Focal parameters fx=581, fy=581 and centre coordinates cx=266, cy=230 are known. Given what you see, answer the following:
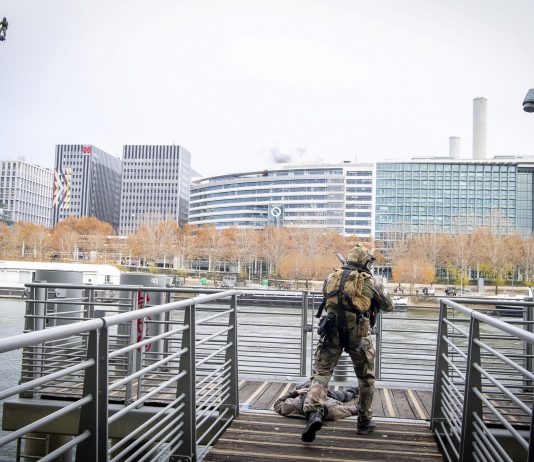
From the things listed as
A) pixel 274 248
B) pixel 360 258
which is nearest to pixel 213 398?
pixel 360 258

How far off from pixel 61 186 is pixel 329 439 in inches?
6697

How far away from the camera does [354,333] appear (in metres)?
5.19

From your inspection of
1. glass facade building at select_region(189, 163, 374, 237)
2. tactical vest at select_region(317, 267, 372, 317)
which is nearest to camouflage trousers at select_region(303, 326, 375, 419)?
tactical vest at select_region(317, 267, 372, 317)

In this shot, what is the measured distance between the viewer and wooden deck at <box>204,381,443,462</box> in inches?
182

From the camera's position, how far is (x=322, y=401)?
5.18 metres

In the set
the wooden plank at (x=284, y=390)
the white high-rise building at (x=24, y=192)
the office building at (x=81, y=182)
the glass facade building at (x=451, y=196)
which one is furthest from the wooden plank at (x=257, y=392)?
the office building at (x=81, y=182)

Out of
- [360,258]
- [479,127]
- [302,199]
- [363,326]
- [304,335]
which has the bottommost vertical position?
[304,335]

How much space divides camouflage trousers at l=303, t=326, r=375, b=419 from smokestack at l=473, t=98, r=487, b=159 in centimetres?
17817

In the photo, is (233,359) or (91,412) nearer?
(91,412)

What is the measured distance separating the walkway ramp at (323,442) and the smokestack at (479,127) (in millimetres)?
178042

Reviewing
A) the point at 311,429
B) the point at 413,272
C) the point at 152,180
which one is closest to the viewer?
the point at 311,429

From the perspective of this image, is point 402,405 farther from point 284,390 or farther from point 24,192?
point 24,192

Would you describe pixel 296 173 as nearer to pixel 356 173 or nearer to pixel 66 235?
pixel 356 173

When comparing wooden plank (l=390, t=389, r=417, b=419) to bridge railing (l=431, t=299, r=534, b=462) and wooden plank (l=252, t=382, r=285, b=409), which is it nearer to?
bridge railing (l=431, t=299, r=534, b=462)
